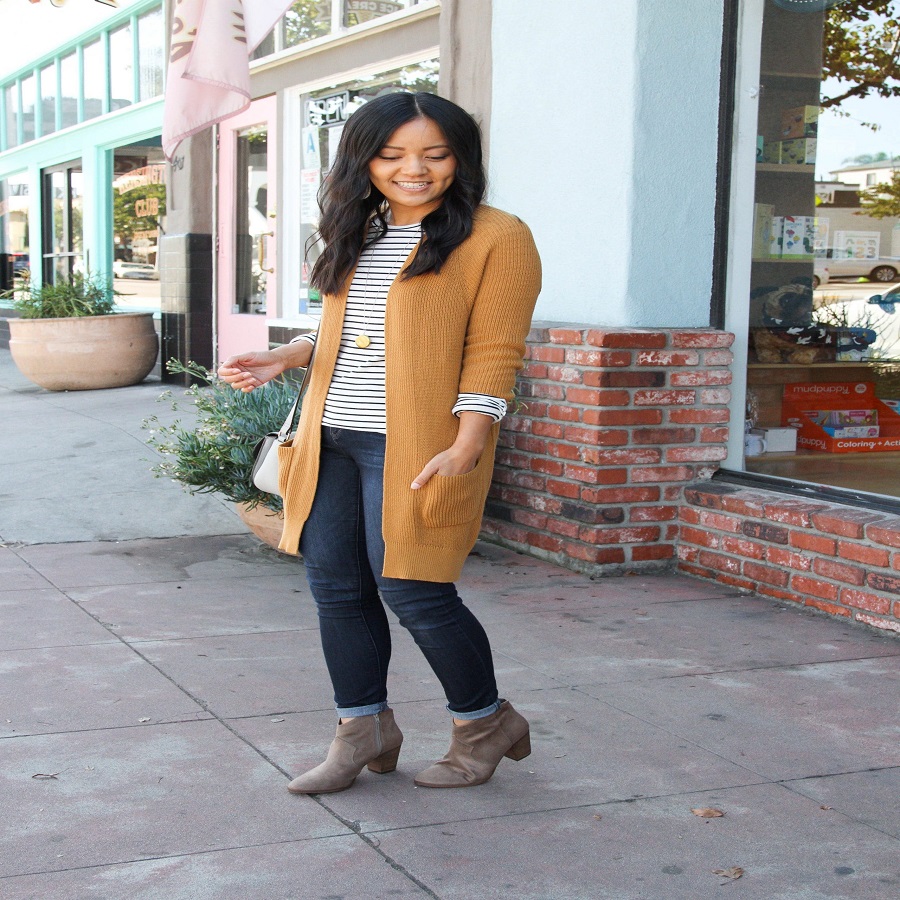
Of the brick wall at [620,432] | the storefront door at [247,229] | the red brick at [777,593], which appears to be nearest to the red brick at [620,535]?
the brick wall at [620,432]

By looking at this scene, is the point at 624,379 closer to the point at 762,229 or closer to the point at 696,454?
the point at 696,454

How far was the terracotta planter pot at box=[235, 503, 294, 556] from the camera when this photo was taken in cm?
576

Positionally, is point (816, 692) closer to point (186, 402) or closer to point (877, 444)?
point (877, 444)

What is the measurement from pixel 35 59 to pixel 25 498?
35.2 feet

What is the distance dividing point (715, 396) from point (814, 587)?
103 centimetres

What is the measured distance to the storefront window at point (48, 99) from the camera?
15689 millimetres

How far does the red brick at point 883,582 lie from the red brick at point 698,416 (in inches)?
44.7

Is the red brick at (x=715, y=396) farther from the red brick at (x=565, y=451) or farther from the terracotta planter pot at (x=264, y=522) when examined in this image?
the terracotta planter pot at (x=264, y=522)

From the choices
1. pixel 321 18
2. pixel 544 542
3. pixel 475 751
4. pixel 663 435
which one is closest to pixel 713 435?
pixel 663 435

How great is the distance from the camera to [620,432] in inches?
214

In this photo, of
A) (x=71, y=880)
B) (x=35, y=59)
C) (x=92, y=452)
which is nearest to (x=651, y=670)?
(x=71, y=880)

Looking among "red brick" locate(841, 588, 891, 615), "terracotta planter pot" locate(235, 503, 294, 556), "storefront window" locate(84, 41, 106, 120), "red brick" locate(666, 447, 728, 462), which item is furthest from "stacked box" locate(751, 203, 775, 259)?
"storefront window" locate(84, 41, 106, 120)

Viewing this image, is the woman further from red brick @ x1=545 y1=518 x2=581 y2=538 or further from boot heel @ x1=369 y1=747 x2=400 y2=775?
red brick @ x1=545 y1=518 x2=581 y2=538

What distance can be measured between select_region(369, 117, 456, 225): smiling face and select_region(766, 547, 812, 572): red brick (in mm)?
2639
